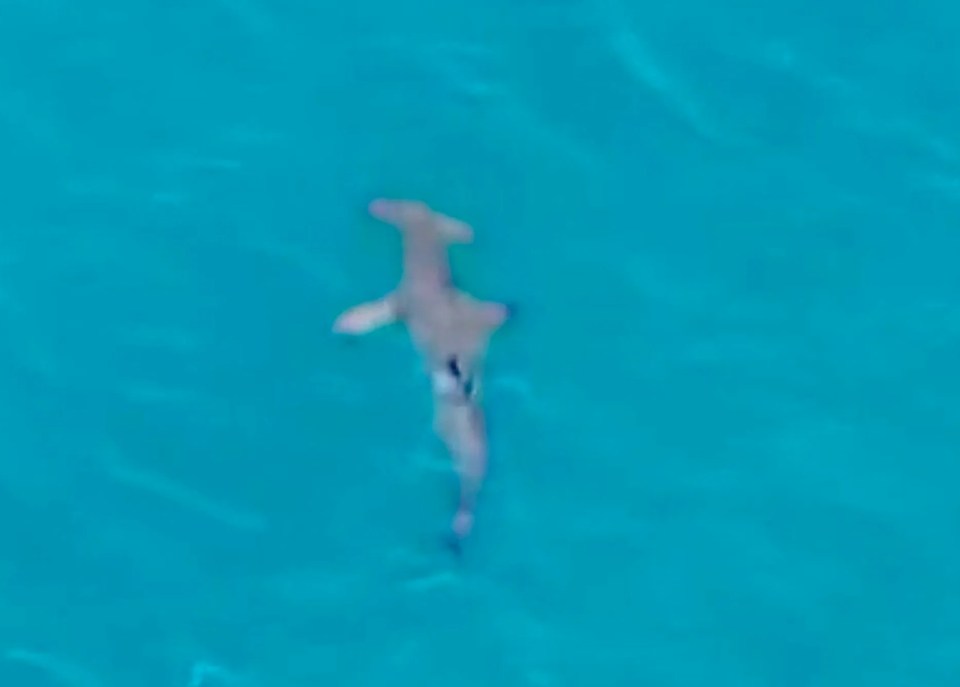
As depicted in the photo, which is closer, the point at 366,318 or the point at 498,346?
the point at 366,318

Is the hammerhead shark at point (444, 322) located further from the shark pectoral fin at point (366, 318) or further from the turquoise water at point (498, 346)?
the turquoise water at point (498, 346)

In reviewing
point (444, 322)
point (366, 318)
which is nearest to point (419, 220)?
point (444, 322)

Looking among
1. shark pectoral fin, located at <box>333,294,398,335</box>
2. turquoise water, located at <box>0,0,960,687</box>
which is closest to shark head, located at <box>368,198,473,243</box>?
turquoise water, located at <box>0,0,960,687</box>

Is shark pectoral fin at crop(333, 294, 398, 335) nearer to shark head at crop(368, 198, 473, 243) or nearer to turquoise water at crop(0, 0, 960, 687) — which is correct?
turquoise water at crop(0, 0, 960, 687)

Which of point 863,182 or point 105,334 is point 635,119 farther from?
point 105,334

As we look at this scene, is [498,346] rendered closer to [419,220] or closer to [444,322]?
[444,322]

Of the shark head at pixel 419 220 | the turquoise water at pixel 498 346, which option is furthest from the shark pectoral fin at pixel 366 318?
the shark head at pixel 419 220
